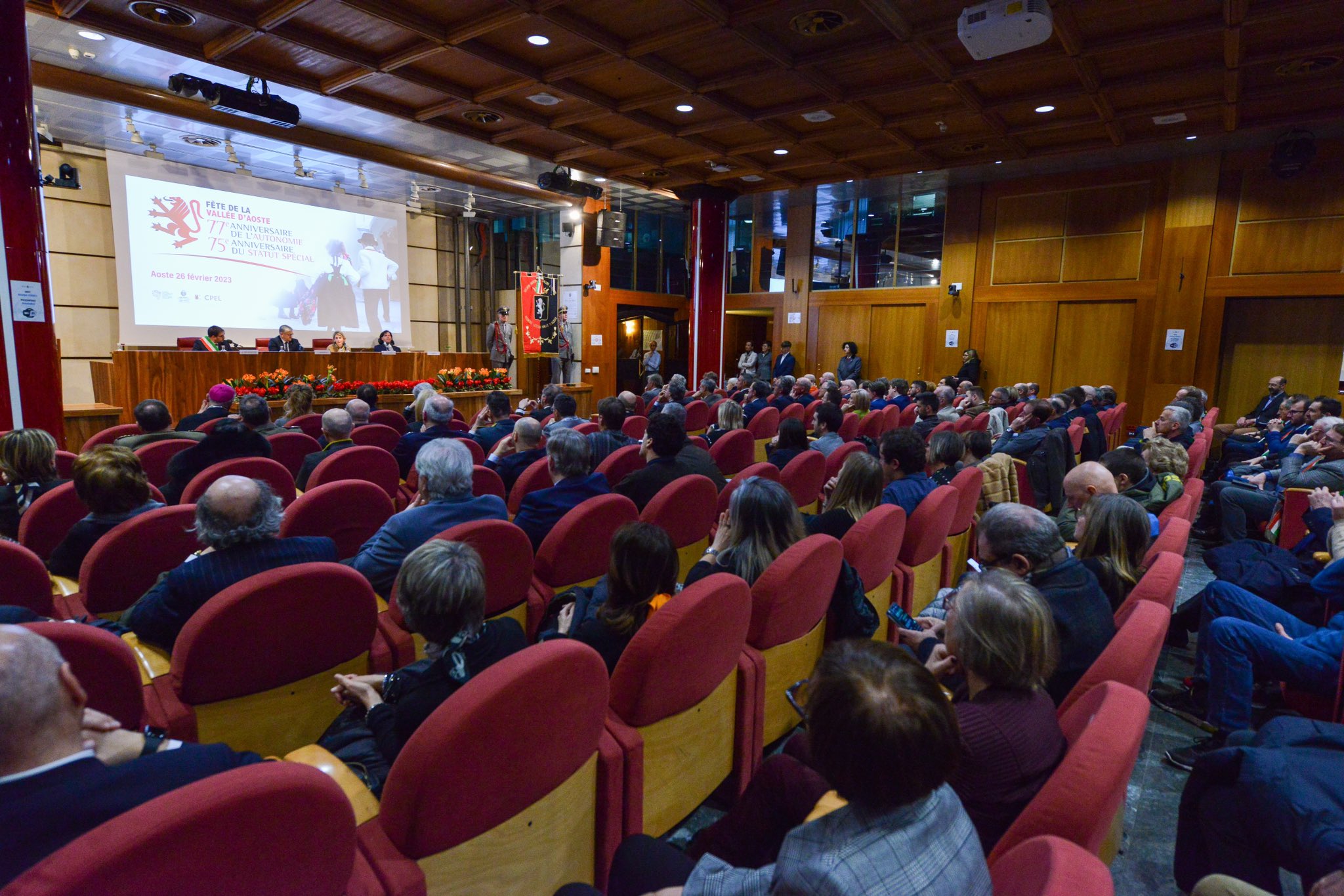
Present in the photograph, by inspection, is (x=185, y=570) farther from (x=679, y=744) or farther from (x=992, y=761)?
(x=992, y=761)

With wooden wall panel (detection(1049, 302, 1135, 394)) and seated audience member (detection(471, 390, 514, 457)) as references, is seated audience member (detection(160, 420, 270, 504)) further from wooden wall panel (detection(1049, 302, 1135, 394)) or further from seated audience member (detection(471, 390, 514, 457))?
wooden wall panel (detection(1049, 302, 1135, 394))

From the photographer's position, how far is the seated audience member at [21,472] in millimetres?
2943

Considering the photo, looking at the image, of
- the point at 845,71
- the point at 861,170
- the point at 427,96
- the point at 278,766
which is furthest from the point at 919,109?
the point at 278,766

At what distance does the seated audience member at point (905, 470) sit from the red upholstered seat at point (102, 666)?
2.84 meters

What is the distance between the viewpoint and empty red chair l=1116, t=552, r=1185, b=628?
1993mm

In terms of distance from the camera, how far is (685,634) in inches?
62.4

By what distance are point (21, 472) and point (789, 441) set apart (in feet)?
12.9

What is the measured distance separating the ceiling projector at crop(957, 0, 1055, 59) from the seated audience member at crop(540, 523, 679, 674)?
4.84m

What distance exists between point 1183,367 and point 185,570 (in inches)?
451

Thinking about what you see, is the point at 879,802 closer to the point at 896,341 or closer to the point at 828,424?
the point at 828,424

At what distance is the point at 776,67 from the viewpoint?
6.23m

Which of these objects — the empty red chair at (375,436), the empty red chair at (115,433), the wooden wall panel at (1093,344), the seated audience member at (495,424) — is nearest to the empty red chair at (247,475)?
the empty red chair at (375,436)

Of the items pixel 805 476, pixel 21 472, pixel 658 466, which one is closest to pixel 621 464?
pixel 658 466

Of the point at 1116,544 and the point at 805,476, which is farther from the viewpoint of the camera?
the point at 805,476
